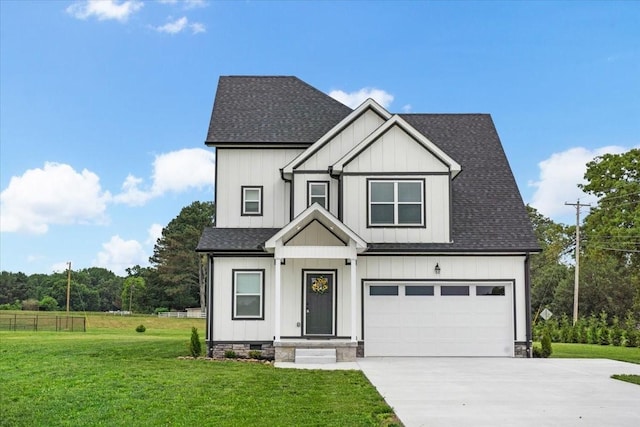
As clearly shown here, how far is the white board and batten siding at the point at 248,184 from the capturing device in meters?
21.1

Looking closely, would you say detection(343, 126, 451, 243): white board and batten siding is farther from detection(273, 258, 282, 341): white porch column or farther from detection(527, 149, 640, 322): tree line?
detection(527, 149, 640, 322): tree line

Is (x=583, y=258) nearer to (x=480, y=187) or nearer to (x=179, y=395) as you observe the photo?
(x=480, y=187)

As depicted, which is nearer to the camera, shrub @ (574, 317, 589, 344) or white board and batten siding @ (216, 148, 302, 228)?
Answer: white board and batten siding @ (216, 148, 302, 228)

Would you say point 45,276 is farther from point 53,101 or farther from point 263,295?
point 263,295

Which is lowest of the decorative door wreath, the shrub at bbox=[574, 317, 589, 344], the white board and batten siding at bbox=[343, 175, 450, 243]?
the shrub at bbox=[574, 317, 589, 344]

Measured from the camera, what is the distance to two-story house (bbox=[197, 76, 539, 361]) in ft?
64.5

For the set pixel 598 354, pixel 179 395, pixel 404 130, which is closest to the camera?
pixel 179 395

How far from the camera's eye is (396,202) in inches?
799

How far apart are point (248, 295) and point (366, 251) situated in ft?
12.2

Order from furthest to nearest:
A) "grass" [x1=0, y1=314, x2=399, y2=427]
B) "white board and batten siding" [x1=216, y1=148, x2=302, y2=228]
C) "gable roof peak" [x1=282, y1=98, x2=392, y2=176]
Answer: "white board and batten siding" [x1=216, y1=148, x2=302, y2=228] → "gable roof peak" [x1=282, y1=98, x2=392, y2=176] → "grass" [x1=0, y1=314, x2=399, y2=427]

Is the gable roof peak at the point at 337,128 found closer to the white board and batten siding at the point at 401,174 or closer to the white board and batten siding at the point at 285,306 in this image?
the white board and batten siding at the point at 401,174

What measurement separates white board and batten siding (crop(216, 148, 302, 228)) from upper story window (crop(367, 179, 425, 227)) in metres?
2.83

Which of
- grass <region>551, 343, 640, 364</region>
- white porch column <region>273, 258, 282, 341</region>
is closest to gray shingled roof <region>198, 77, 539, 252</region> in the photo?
white porch column <region>273, 258, 282, 341</region>

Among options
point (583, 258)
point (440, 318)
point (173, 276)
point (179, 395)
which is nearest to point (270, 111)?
point (440, 318)
